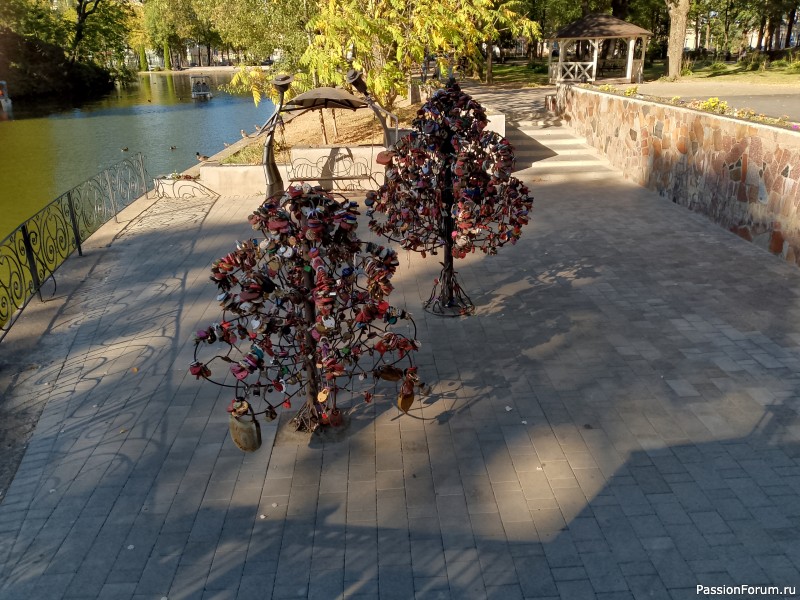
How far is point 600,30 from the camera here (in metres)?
26.9

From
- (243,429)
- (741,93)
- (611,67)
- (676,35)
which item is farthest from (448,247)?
(611,67)

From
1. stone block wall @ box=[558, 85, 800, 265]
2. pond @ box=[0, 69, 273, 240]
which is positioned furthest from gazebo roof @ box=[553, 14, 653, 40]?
pond @ box=[0, 69, 273, 240]

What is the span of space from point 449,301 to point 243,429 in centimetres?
375

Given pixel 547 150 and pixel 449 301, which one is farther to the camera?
pixel 547 150

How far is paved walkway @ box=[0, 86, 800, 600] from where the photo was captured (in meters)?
4.29

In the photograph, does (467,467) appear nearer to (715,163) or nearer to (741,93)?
(715,163)

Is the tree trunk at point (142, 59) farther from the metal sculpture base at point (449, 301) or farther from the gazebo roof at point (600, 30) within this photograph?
the metal sculpture base at point (449, 301)

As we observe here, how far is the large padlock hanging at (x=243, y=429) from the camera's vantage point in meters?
5.19

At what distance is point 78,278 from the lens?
9.95m

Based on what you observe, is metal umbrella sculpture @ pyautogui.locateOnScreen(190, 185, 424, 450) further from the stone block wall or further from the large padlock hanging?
the stone block wall

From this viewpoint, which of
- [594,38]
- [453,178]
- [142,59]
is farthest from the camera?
[142,59]

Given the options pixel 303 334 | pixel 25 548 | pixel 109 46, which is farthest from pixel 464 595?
pixel 109 46

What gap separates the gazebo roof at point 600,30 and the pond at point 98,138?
15586mm

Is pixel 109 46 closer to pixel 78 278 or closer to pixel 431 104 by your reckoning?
pixel 78 278
